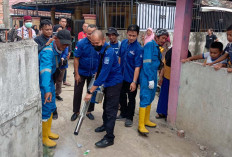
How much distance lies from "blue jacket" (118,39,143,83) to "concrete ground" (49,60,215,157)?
1.00m

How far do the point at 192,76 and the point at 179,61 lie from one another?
0.38m

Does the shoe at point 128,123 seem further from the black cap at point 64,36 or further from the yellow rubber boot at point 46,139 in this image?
the black cap at point 64,36

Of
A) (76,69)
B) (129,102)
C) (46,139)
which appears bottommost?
(46,139)

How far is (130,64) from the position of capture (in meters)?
4.00

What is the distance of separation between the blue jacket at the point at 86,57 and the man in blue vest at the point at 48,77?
61 centimetres

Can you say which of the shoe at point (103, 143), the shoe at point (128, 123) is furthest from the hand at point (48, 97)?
the shoe at point (128, 123)

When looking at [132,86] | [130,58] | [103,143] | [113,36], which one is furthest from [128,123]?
[113,36]

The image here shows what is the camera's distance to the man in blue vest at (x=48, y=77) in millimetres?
→ 2850

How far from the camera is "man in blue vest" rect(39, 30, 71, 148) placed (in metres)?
2.85

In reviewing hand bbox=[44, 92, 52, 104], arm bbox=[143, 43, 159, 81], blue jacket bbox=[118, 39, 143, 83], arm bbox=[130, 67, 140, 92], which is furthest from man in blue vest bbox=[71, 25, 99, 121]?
hand bbox=[44, 92, 52, 104]

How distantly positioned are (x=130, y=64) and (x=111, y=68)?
2.46ft

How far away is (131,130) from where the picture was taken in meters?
4.00

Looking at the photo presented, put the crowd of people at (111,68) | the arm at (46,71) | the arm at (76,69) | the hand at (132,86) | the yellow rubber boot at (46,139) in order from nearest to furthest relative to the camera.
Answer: the arm at (46,71) < the crowd of people at (111,68) < the yellow rubber boot at (46,139) < the hand at (132,86) < the arm at (76,69)

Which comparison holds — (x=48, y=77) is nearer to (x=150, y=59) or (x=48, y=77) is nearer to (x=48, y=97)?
(x=48, y=97)
